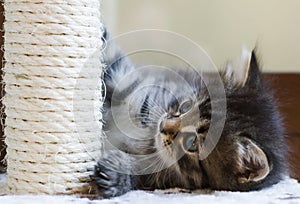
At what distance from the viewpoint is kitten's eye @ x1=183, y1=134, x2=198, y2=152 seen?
3.73 feet

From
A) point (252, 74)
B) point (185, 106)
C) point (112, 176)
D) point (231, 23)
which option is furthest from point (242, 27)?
point (112, 176)

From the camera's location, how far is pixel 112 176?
3.51 ft

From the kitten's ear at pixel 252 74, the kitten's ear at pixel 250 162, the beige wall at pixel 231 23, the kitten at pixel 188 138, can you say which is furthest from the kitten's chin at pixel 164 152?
the beige wall at pixel 231 23

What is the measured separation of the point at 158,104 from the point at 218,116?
17cm

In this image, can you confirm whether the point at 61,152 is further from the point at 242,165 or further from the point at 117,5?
the point at 117,5

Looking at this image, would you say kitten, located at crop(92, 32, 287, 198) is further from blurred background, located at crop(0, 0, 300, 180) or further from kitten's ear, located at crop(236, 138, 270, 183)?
blurred background, located at crop(0, 0, 300, 180)

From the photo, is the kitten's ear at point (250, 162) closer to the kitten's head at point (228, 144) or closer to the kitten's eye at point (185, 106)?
the kitten's head at point (228, 144)

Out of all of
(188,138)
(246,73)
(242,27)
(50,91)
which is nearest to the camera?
(50,91)

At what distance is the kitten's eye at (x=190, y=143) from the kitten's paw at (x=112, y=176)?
14 cm

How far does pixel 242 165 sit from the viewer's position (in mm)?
1132

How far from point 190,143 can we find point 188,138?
0.05 ft

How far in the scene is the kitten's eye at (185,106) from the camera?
118 cm

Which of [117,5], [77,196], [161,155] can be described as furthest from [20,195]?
[117,5]

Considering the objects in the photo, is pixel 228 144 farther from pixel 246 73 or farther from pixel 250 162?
pixel 246 73
